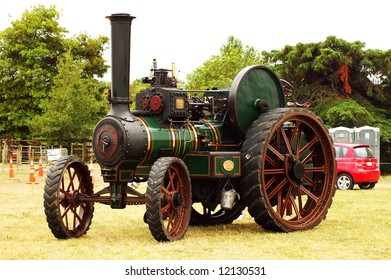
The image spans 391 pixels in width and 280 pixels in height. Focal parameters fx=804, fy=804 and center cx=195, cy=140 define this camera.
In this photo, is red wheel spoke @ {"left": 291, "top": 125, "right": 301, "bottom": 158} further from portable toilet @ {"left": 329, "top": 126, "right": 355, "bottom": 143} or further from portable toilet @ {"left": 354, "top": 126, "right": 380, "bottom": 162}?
portable toilet @ {"left": 354, "top": 126, "right": 380, "bottom": 162}

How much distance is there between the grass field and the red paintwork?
959 cm

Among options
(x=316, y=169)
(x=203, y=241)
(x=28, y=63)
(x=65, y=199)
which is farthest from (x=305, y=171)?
(x=28, y=63)

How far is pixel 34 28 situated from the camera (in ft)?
184

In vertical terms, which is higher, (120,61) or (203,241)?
(120,61)

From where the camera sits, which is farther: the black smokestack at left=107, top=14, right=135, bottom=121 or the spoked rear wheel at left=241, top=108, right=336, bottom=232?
the spoked rear wheel at left=241, top=108, right=336, bottom=232

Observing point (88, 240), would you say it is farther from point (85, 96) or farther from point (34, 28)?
point (34, 28)

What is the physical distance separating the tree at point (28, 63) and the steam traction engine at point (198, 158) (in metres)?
41.1

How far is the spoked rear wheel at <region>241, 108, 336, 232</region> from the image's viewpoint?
12719mm

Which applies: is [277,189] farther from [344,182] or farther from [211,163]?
[344,182]

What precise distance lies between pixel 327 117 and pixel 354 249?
3108 cm

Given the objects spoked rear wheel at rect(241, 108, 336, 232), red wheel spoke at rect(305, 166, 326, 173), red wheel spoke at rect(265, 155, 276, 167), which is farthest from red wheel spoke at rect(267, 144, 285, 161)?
red wheel spoke at rect(305, 166, 326, 173)

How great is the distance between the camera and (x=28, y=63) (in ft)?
178

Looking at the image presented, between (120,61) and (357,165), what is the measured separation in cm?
1598

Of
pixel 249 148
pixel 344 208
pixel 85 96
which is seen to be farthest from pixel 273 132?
pixel 85 96
